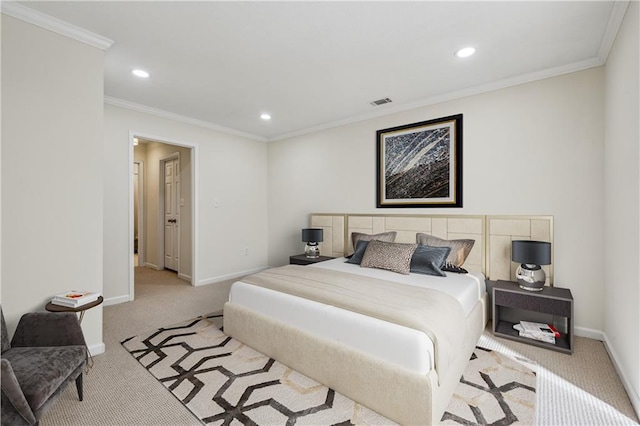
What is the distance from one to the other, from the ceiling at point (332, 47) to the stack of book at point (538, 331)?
243 centimetres

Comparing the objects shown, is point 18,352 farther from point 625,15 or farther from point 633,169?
point 625,15

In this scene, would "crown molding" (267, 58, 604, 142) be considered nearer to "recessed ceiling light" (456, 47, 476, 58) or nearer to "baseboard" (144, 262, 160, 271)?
"recessed ceiling light" (456, 47, 476, 58)

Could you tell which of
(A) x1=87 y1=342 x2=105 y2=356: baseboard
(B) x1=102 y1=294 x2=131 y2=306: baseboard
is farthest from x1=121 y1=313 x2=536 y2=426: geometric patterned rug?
(B) x1=102 y1=294 x2=131 y2=306: baseboard

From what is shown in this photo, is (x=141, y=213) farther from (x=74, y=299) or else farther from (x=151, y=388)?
(x=151, y=388)

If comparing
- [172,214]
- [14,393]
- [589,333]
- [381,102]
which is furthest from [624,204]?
[172,214]

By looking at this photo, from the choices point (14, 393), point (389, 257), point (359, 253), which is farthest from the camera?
point (359, 253)

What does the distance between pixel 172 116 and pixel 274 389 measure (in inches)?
154

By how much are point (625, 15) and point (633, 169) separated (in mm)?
1101

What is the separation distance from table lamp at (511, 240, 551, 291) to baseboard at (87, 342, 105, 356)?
Answer: 3.72 metres

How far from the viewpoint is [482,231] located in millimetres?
3311

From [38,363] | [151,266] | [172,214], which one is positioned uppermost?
[172,214]

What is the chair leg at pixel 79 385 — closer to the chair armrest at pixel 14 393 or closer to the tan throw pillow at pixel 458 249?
the chair armrest at pixel 14 393

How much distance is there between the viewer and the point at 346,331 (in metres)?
1.97

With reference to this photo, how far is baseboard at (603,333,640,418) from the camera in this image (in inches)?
69.7
